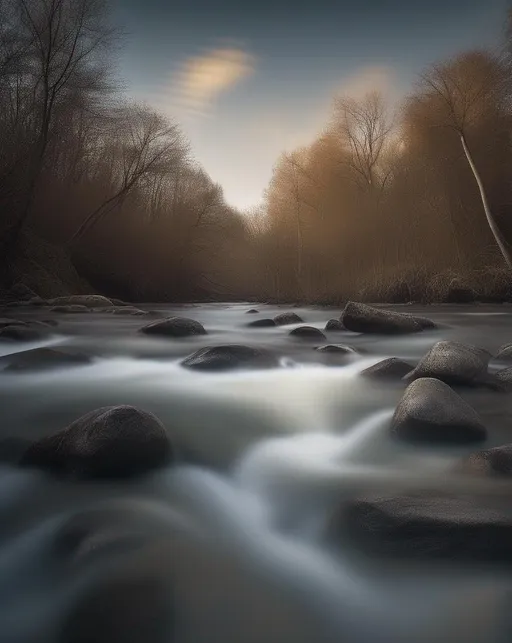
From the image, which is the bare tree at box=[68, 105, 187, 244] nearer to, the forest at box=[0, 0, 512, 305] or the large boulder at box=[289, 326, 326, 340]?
the forest at box=[0, 0, 512, 305]

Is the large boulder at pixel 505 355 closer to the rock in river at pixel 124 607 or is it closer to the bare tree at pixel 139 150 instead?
the rock in river at pixel 124 607

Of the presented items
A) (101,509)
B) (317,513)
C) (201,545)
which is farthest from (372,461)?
(101,509)

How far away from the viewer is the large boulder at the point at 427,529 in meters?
1.18

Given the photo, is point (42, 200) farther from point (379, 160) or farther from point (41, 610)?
point (41, 610)

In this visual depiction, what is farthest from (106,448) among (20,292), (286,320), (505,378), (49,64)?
(49,64)

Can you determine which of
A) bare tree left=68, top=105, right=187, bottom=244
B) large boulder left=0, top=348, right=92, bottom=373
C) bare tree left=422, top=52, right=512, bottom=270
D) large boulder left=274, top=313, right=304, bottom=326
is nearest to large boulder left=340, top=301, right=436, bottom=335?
large boulder left=274, top=313, right=304, bottom=326

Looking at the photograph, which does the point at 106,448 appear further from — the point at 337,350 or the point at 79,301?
the point at 79,301

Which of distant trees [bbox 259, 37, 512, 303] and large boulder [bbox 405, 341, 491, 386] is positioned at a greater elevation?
distant trees [bbox 259, 37, 512, 303]

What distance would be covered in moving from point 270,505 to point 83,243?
22583mm

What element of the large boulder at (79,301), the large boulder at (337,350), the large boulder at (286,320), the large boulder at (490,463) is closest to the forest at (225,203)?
the large boulder at (79,301)

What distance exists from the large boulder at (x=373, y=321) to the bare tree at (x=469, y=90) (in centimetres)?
1245

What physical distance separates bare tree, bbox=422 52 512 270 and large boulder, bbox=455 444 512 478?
1649 cm

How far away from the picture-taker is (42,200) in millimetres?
20328

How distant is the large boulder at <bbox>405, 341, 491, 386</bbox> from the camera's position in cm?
279
